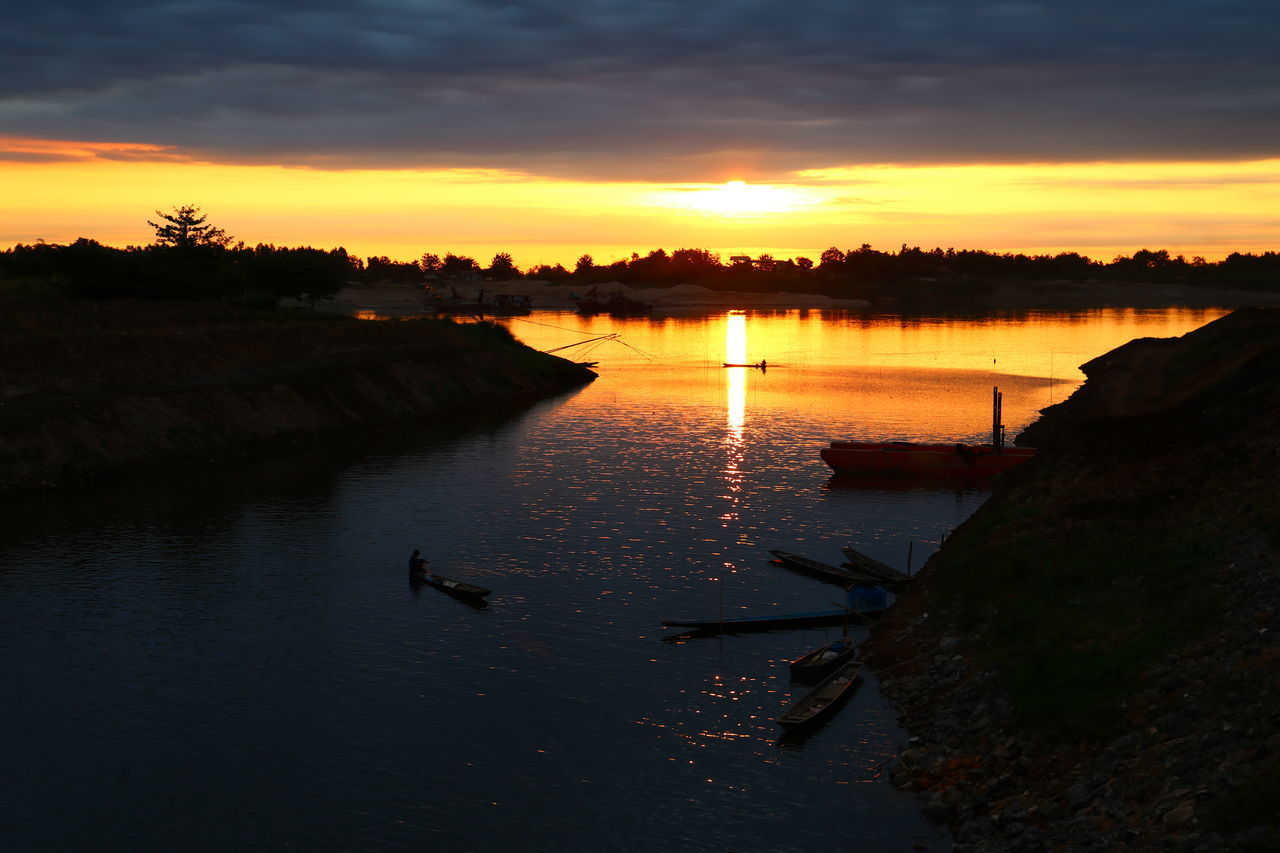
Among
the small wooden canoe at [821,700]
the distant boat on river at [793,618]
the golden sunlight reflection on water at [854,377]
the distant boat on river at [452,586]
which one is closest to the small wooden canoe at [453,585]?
the distant boat on river at [452,586]

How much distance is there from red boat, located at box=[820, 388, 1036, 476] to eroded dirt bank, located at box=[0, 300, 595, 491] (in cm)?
3799

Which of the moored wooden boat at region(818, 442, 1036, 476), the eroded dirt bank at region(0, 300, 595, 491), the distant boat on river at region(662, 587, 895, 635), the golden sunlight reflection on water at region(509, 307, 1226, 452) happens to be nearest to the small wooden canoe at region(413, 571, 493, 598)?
the distant boat on river at region(662, 587, 895, 635)

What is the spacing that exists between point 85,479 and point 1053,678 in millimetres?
53134

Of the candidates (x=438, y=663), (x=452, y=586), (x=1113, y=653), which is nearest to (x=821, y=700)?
(x=1113, y=653)

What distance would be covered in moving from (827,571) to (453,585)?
14209 millimetres

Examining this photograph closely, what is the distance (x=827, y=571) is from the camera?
42688 millimetres

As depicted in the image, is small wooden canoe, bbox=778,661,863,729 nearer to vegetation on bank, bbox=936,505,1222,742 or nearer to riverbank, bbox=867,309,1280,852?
riverbank, bbox=867,309,1280,852

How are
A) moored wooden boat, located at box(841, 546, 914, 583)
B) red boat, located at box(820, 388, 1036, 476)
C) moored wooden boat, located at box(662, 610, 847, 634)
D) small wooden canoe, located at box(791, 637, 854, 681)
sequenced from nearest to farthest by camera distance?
small wooden canoe, located at box(791, 637, 854, 681) < moored wooden boat, located at box(662, 610, 847, 634) < moored wooden boat, located at box(841, 546, 914, 583) < red boat, located at box(820, 388, 1036, 476)

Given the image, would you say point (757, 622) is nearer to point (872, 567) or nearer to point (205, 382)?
point (872, 567)

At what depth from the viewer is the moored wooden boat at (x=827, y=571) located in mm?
41750

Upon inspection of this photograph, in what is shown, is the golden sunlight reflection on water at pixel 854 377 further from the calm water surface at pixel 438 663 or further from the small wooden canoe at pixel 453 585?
the small wooden canoe at pixel 453 585

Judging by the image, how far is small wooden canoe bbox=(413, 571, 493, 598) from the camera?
130ft

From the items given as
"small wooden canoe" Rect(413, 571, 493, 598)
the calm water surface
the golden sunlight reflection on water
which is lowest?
the calm water surface

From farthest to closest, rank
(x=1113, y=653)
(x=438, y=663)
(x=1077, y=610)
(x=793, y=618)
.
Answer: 1. (x=793, y=618)
2. (x=438, y=663)
3. (x=1077, y=610)
4. (x=1113, y=653)
